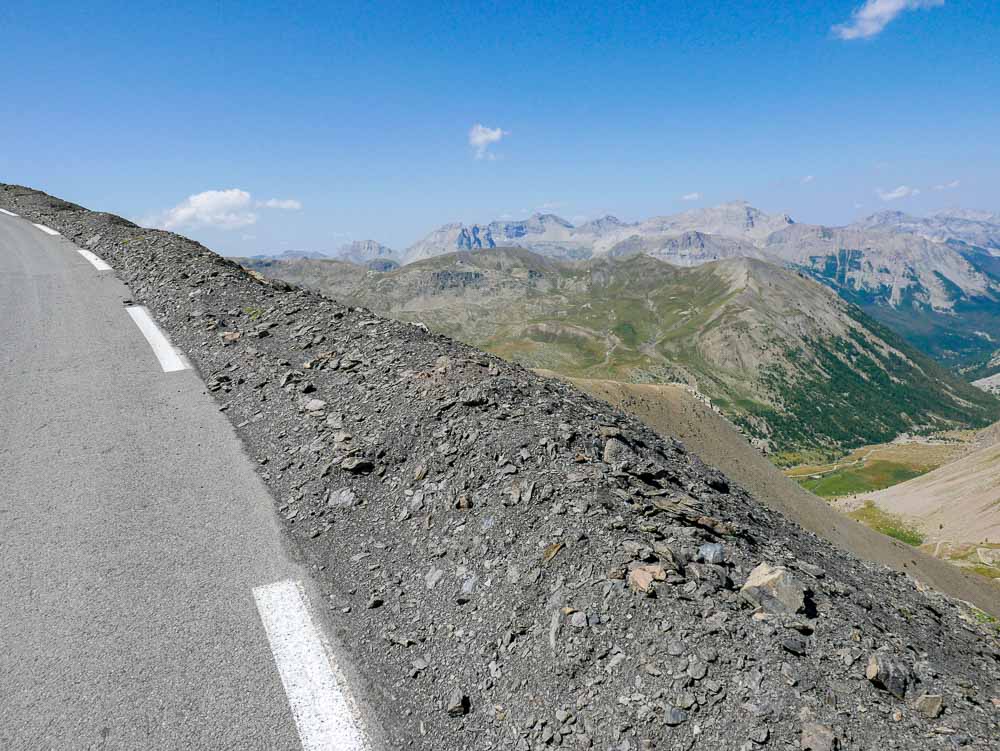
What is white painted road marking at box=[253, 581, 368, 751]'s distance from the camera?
14.0 feet

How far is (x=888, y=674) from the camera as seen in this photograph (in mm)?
4480

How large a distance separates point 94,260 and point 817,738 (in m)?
26.8

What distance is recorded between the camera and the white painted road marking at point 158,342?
11.7 m

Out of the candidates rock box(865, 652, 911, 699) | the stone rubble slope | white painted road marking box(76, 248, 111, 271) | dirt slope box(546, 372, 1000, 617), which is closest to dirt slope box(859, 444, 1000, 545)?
dirt slope box(546, 372, 1000, 617)

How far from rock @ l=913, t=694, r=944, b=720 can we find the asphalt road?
16.4 feet

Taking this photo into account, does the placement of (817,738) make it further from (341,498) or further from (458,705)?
(341,498)

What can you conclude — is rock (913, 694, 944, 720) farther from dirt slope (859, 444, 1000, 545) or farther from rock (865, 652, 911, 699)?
dirt slope (859, 444, 1000, 545)

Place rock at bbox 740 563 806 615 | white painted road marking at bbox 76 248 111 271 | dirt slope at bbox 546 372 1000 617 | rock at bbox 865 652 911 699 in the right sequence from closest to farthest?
rock at bbox 865 652 911 699 → rock at bbox 740 563 806 615 → white painted road marking at bbox 76 248 111 271 → dirt slope at bbox 546 372 1000 617

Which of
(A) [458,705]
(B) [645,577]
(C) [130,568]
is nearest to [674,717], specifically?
(B) [645,577]

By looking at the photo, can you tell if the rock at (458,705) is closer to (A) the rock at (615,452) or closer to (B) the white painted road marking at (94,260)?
(A) the rock at (615,452)

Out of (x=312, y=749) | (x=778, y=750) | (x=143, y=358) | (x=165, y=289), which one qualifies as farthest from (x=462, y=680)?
(x=165, y=289)

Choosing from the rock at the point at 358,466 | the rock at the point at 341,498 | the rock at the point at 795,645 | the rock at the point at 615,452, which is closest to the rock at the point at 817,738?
the rock at the point at 795,645

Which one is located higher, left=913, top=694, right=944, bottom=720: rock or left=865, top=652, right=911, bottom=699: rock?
left=865, top=652, right=911, bottom=699: rock

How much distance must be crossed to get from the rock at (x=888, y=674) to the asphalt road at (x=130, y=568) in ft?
15.7
